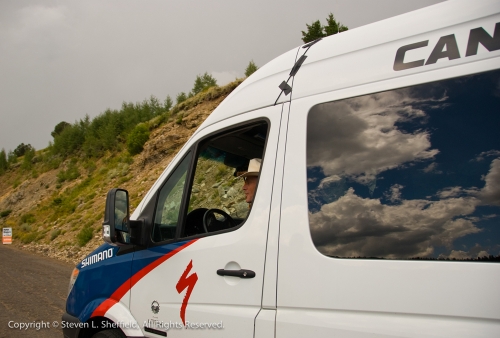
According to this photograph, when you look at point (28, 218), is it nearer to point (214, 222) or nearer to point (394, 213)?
point (214, 222)

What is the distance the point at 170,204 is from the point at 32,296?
711 centimetres

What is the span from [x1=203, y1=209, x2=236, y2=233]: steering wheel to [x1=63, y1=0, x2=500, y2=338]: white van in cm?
7

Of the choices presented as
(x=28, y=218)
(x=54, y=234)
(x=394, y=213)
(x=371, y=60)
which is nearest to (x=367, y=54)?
(x=371, y=60)

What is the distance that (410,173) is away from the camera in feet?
6.31

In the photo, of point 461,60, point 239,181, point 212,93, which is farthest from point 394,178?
point 212,93

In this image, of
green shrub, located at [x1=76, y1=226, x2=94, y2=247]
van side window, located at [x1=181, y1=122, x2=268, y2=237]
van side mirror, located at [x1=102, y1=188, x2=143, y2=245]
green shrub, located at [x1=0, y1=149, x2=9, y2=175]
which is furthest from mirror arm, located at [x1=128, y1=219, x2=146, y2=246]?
green shrub, located at [x1=0, y1=149, x2=9, y2=175]

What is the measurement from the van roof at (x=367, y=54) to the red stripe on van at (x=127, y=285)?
39.1 inches

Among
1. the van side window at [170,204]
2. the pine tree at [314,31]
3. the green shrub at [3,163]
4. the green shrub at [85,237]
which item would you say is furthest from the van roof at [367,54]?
the green shrub at [3,163]

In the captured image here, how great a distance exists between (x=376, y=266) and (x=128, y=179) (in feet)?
81.7

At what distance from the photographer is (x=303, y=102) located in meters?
2.41

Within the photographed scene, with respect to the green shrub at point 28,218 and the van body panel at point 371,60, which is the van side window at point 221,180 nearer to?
the van body panel at point 371,60

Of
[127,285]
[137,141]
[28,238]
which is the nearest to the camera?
→ [127,285]

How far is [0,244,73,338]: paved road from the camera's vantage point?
246 inches

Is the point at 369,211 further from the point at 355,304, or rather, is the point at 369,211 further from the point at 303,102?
the point at 303,102
